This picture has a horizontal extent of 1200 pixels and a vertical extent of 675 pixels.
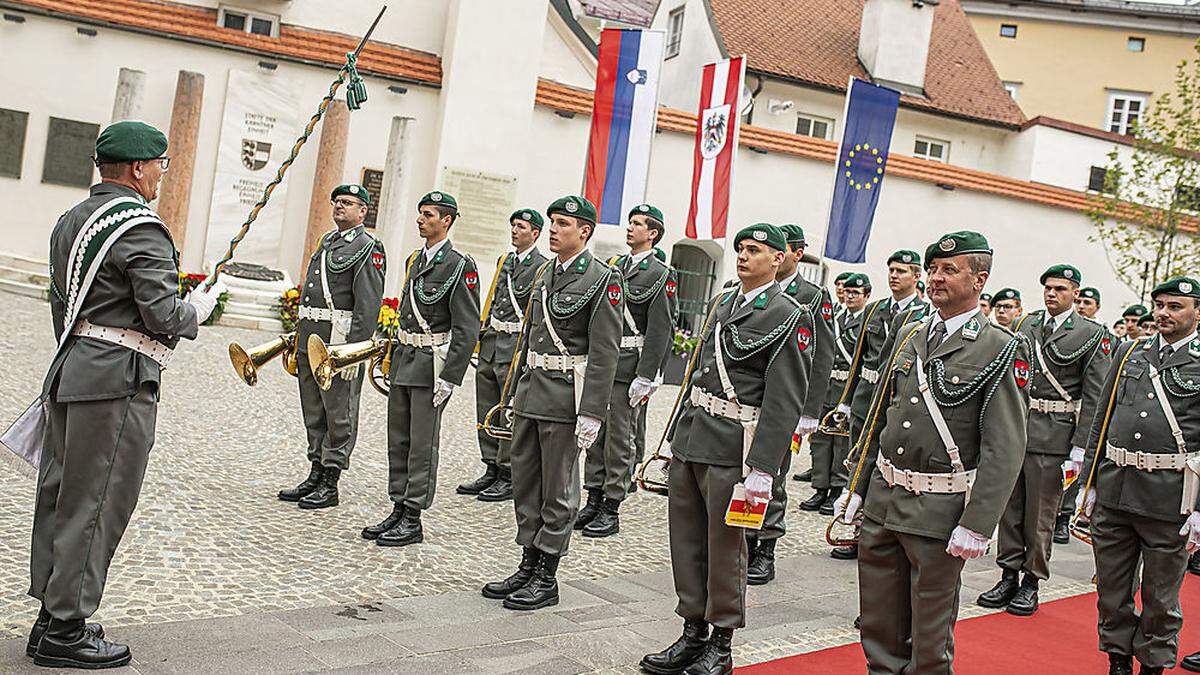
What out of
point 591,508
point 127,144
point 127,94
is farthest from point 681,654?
point 127,94

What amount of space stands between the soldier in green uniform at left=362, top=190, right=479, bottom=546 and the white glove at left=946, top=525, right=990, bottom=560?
330 cm

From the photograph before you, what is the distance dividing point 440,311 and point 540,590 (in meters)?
1.93

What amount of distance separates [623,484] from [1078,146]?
2010cm

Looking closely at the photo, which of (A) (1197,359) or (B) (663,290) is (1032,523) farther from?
(B) (663,290)

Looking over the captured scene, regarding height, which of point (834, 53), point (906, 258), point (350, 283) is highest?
point (834, 53)

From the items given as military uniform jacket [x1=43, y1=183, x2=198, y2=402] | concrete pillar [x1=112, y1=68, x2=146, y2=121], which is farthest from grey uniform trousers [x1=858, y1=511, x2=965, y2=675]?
concrete pillar [x1=112, y1=68, x2=146, y2=121]

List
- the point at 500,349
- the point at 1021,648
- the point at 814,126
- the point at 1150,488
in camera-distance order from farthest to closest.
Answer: the point at 814,126, the point at 500,349, the point at 1021,648, the point at 1150,488

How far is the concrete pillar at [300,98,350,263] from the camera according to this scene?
56.4 ft

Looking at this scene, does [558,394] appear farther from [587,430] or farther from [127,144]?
[127,144]

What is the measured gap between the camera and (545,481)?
19.5ft

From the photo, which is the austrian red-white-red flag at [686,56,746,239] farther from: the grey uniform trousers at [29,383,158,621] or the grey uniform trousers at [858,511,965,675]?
the grey uniform trousers at [29,383,158,621]

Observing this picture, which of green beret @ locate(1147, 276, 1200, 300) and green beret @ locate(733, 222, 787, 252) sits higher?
green beret @ locate(1147, 276, 1200, 300)

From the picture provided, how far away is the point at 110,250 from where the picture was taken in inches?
167

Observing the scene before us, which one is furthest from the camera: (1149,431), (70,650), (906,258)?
(906,258)
